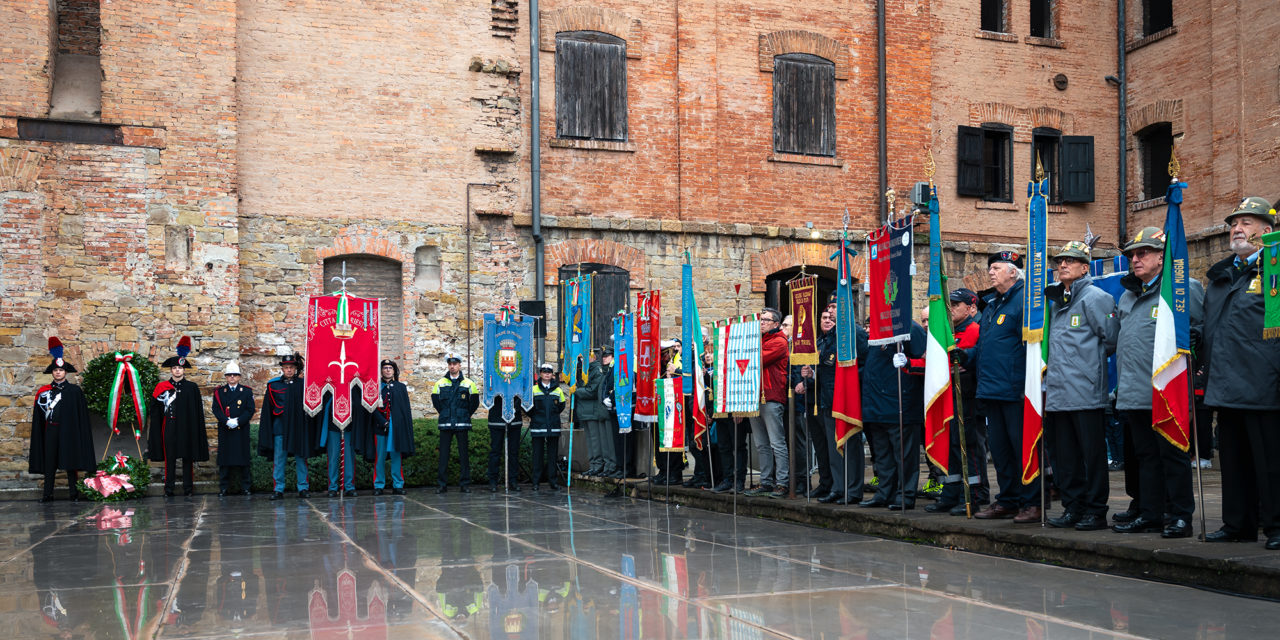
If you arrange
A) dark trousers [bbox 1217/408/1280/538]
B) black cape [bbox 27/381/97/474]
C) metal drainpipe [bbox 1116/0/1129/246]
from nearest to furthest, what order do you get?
dark trousers [bbox 1217/408/1280/538] → black cape [bbox 27/381/97/474] → metal drainpipe [bbox 1116/0/1129/246]

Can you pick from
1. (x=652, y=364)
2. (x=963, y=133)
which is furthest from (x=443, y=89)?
(x=963, y=133)

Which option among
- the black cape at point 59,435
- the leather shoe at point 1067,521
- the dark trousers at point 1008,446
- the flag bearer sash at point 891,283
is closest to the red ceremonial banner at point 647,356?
the flag bearer sash at point 891,283

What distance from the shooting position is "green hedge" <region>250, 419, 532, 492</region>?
Result: 55.1 feet

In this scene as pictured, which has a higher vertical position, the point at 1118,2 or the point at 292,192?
the point at 1118,2

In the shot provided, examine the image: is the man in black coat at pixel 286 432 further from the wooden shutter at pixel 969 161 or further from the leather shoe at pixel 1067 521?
the wooden shutter at pixel 969 161

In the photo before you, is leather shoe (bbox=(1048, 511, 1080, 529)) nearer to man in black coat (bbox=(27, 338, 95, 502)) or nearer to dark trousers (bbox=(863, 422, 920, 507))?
dark trousers (bbox=(863, 422, 920, 507))

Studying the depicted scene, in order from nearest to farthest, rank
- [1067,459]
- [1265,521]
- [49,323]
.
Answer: [1265,521]
[1067,459]
[49,323]

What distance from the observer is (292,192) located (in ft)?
59.2

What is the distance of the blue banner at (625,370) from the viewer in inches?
576

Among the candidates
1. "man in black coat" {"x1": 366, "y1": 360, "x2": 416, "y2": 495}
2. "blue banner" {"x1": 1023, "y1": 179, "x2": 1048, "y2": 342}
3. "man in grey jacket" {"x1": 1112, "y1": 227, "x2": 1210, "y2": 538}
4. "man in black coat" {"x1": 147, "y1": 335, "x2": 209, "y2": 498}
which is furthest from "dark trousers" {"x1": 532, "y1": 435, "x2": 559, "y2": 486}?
"man in grey jacket" {"x1": 1112, "y1": 227, "x2": 1210, "y2": 538}

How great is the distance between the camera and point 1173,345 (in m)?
7.39

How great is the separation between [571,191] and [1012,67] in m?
8.94

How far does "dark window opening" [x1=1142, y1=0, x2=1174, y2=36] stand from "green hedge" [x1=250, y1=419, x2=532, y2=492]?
14.4m

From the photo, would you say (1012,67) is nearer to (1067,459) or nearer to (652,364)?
(652,364)
